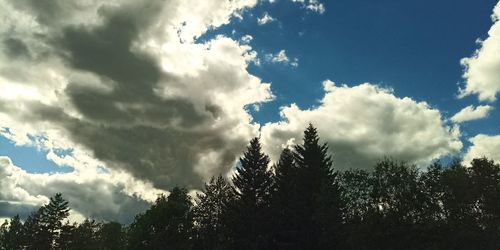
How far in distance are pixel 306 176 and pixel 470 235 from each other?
71.0 ft

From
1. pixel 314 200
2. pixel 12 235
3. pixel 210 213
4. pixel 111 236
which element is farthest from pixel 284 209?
pixel 12 235

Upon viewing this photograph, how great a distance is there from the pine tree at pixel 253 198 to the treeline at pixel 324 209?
11 cm

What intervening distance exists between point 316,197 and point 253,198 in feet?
24.3

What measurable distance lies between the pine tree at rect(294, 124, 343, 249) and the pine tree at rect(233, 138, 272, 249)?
13.2 ft

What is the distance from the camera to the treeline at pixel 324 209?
171 feet

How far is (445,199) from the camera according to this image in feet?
216

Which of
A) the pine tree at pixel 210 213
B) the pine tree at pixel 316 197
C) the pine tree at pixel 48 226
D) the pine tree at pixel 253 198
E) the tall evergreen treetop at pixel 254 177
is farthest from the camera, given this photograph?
the pine tree at pixel 48 226

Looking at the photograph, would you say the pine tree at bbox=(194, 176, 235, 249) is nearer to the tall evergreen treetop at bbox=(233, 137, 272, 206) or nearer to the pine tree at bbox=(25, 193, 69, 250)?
the tall evergreen treetop at bbox=(233, 137, 272, 206)

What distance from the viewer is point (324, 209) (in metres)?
48.7

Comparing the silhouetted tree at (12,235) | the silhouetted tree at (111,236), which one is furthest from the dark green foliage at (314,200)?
Answer: the silhouetted tree at (12,235)

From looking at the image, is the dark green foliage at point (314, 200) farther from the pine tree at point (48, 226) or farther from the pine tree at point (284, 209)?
the pine tree at point (48, 226)

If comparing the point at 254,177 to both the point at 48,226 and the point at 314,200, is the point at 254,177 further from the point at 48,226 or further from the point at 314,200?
the point at 48,226

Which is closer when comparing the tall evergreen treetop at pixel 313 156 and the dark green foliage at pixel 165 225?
the tall evergreen treetop at pixel 313 156

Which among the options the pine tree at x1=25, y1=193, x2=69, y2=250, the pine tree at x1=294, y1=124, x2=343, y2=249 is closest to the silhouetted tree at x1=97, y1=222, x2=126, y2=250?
the pine tree at x1=25, y1=193, x2=69, y2=250
